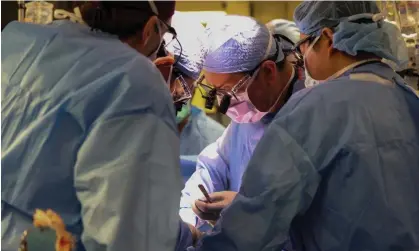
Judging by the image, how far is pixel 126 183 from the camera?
1075 mm

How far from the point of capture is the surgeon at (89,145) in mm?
1076

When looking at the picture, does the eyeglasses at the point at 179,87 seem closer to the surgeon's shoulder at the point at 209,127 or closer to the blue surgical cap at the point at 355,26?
the blue surgical cap at the point at 355,26

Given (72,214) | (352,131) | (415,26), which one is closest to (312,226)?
(352,131)

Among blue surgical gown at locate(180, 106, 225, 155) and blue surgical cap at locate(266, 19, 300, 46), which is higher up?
blue surgical cap at locate(266, 19, 300, 46)

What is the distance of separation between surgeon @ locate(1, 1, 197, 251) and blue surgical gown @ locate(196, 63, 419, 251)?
29cm

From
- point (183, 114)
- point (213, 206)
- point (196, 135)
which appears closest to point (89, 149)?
point (213, 206)

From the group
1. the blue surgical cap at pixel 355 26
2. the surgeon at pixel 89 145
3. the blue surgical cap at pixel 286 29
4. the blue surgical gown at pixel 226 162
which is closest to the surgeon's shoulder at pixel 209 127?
the blue surgical gown at pixel 226 162

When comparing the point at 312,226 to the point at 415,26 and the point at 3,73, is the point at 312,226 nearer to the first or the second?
the point at 3,73

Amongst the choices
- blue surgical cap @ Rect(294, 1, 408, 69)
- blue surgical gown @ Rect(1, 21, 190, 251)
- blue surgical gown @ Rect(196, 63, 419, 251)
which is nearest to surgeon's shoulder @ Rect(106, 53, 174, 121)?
blue surgical gown @ Rect(1, 21, 190, 251)

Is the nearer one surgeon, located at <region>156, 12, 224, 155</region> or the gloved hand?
the gloved hand

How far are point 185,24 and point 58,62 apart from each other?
1.30m

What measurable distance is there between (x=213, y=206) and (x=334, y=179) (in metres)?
0.65

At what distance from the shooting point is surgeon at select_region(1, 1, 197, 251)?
108 cm

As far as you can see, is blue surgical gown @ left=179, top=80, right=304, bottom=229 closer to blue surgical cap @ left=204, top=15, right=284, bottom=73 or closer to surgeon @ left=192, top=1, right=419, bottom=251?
blue surgical cap @ left=204, top=15, right=284, bottom=73
